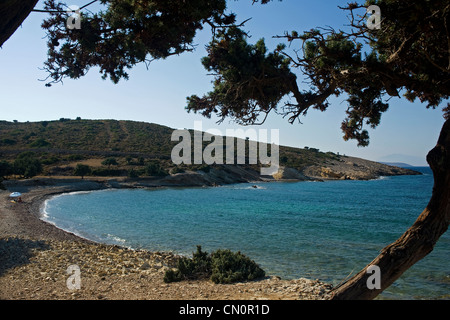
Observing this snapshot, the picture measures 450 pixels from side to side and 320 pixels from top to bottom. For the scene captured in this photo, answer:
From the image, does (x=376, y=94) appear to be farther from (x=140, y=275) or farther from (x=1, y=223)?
(x=1, y=223)

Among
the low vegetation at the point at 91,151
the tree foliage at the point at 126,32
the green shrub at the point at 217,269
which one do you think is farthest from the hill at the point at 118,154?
the tree foliage at the point at 126,32

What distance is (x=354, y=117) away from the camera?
6660mm

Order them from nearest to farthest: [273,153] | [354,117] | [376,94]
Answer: [376,94] < [354,117] < [273,153]

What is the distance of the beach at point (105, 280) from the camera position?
6.96m

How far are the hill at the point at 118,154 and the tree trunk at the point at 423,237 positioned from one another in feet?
165

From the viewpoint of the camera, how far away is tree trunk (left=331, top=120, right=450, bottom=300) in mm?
4164

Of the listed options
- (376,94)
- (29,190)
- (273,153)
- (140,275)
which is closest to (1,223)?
(140,275)

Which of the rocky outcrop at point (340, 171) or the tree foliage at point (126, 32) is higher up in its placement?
the tree foliage at point (126, 32)

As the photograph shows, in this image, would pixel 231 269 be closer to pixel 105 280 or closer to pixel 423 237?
pixel 105 280

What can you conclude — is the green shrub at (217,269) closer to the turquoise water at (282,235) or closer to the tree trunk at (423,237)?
the turquoise water at (282,235)

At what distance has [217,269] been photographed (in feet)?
28.5

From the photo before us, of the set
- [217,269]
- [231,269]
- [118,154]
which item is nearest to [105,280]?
[217,269]

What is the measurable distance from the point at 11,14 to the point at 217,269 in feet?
24.0
